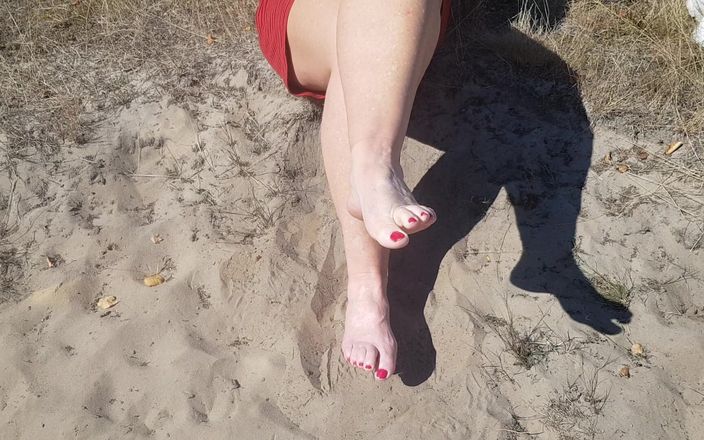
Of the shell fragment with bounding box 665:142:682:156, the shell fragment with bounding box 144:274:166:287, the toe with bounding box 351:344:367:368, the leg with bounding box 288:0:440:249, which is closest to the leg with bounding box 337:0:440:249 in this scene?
the leg with bounding box 288:0:440:249

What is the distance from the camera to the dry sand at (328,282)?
5.67 ft

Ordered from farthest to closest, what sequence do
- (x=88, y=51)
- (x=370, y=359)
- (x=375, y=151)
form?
1. (x=88, y=51)
2. (x=370, y=359)
3. (x=375, y=151)

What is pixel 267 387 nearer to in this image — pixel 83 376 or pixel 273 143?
pixel 83 376

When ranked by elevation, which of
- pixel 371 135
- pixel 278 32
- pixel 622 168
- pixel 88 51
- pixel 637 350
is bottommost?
pixel 88 51

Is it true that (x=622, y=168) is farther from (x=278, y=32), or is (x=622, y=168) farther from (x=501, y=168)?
(x=278, y=32)

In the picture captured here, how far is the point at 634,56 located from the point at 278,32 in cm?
138

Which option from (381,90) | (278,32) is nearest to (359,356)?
(381,90)

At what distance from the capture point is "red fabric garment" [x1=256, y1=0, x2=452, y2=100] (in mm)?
2068

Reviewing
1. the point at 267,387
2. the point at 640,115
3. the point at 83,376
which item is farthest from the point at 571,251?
the point at 83,376

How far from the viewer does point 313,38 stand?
77.2 inches

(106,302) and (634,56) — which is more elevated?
(634,56)

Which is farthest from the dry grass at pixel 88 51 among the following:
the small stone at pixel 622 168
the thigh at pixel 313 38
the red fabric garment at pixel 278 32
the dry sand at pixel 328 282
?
the small stone at pixel 622 168

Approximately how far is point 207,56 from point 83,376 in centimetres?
140

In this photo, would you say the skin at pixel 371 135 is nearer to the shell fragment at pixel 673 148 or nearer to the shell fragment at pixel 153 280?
the shell fragment at pixel 153 280
